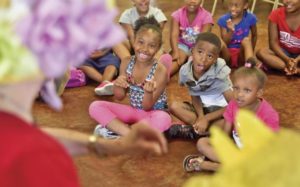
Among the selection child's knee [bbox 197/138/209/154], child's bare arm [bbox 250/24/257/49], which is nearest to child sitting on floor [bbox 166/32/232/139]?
child's knee [bbox 197/138/209/154]

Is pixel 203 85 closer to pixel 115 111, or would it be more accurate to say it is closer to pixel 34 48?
pixel 115 111

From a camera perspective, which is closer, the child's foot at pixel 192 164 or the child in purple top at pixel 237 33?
the child's foot at pixel 192 164

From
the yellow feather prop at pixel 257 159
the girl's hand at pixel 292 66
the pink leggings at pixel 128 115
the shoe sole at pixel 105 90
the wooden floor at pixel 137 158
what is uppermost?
the yellow feather prop at pixel 257 159

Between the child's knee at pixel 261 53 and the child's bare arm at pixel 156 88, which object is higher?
the child's bare arm at pixel 156 88

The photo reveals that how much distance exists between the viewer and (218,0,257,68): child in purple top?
120 inches

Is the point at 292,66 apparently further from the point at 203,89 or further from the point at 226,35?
the point at 203,89

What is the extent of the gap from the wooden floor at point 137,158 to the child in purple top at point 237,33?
195 mm

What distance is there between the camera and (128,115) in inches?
95.3

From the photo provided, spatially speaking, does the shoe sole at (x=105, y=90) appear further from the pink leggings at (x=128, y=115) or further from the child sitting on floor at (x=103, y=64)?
the pink leggings at (x=128, y=115)

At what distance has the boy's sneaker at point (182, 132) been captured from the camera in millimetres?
2426

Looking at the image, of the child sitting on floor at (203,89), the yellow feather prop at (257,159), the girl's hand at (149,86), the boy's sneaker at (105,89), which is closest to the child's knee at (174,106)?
the child sitting on floor at (203,89)

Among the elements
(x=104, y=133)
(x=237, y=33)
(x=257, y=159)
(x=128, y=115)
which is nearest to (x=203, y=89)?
(x=128, y=115)

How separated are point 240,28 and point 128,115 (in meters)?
0.99

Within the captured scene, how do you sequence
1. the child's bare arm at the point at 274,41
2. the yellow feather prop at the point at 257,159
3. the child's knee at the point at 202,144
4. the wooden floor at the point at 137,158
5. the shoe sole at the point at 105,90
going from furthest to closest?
the child's bare arm at the point at 274,41
the shoe sole at the point at 105,90
the child's knee at the point at 202,144
the wooden floor at the point at 137,158
the yellow feather prop at the point at 257,159
